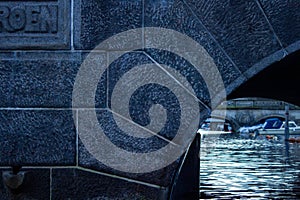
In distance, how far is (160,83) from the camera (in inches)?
136

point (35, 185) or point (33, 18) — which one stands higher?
point (33, 18)

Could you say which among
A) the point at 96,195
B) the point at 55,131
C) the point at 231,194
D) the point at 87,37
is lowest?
the point at 231,194

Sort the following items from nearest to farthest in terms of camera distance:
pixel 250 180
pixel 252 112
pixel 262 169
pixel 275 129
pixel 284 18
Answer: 1. pixel 284 18
2. pixel 250 180
3. pixel 262 169
4. pixel 275 129
5. pixel 252 112

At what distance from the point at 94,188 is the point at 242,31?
1.32m

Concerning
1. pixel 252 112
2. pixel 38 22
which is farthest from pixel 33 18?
pixel 252 112

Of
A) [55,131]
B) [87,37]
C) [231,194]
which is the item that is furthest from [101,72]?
[231,194]

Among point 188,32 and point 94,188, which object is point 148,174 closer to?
point 94,188

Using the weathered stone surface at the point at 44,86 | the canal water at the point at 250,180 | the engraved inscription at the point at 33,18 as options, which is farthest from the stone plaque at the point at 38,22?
the canal water at the point at 250,180

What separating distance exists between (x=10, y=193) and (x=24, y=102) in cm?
57

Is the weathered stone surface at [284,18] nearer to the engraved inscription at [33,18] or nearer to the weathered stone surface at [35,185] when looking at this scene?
the engraved inscription at [33,18]

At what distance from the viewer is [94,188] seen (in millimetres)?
3461

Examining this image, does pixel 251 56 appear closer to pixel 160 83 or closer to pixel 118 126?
pixel 160 83

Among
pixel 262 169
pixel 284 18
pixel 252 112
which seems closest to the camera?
pixel 284 18

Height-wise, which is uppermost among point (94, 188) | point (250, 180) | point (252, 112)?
point (252, 112)
